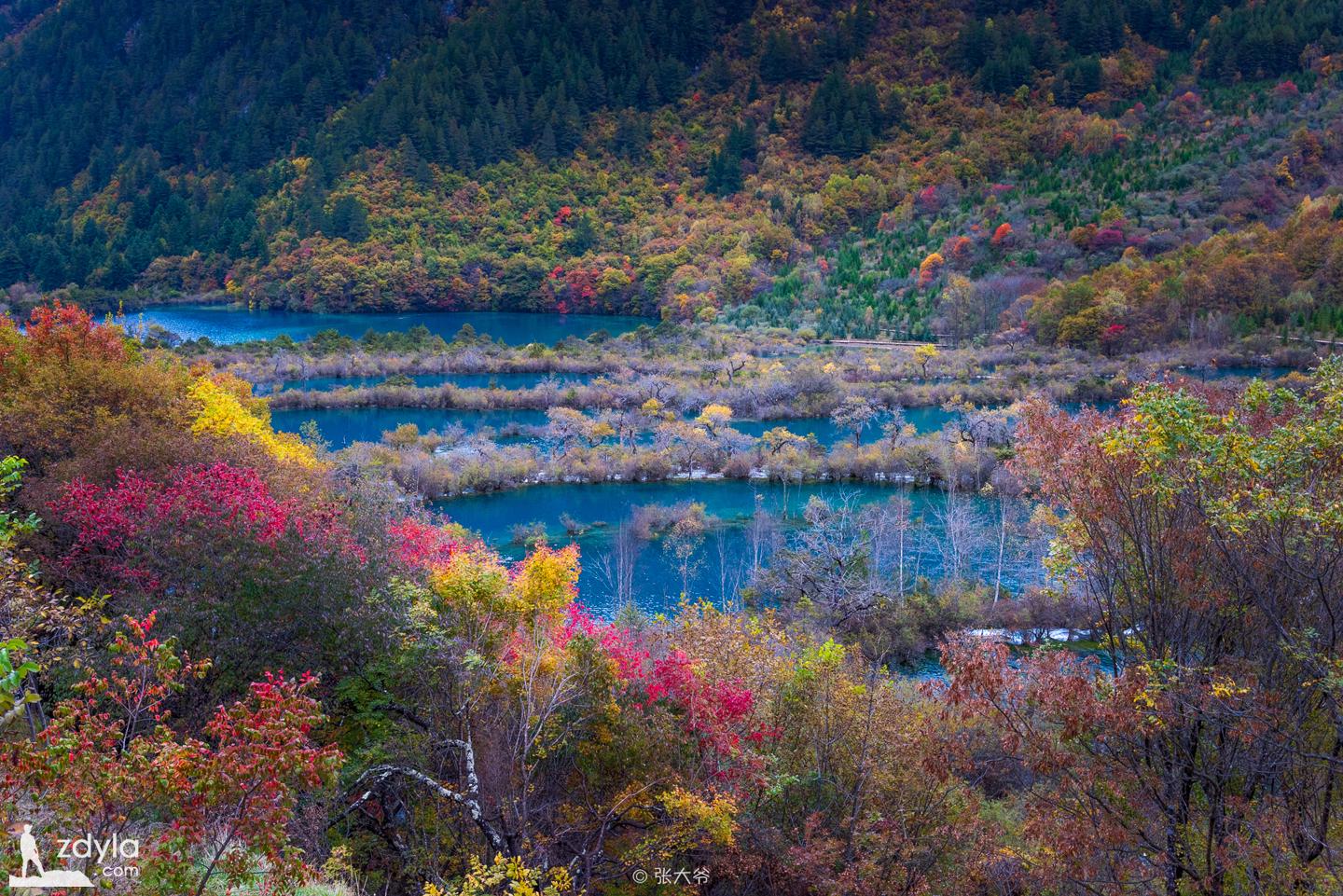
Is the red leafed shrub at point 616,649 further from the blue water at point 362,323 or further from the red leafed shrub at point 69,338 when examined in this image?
the blue water at point 362,323

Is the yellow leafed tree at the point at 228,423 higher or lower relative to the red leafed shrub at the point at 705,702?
higher

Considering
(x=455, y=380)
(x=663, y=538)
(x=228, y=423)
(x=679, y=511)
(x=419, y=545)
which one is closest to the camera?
(x=419, y=545)

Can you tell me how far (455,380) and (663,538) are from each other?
1336 inches

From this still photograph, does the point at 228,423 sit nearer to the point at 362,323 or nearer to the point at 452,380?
the point at 452,380

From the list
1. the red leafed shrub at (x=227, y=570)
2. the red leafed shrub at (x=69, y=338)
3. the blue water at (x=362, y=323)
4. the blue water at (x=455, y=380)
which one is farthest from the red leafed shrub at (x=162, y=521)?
the blue water at (x=362, y=323)

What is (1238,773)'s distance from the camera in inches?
359

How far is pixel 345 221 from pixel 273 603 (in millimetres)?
109126

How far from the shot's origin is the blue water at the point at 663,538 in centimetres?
3078

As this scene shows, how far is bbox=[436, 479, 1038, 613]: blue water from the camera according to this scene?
30781 millimetres

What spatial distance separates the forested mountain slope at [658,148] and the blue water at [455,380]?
84.1 ft

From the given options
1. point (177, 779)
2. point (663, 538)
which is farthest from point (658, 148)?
point (177, 779)

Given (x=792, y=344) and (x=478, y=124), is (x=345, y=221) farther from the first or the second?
(x=792, y=344)

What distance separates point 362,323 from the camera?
3723 inches

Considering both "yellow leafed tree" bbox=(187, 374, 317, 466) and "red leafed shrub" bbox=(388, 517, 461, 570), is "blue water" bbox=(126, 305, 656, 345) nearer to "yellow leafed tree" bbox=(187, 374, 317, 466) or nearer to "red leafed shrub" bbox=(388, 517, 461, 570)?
"yellow leafed tree" bbox=(187, 374, 317, 466)
